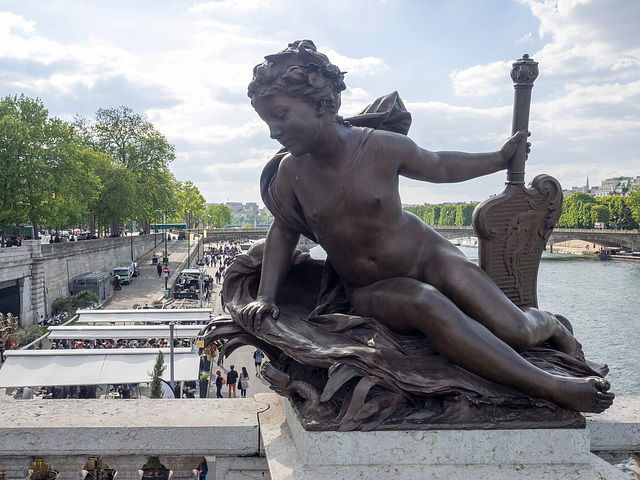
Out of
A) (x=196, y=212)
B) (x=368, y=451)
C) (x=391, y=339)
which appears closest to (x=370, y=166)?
(x=391, y=339)

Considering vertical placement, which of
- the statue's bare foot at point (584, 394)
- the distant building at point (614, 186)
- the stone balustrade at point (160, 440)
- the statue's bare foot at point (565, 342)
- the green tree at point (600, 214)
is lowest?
the stone balustrade at point (160, 440)

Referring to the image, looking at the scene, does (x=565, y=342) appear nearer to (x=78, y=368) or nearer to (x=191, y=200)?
(x=78, y=368)

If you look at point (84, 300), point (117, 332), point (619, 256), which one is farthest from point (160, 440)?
point (619, 256)

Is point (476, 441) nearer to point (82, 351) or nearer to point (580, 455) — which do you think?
point (580, 455)

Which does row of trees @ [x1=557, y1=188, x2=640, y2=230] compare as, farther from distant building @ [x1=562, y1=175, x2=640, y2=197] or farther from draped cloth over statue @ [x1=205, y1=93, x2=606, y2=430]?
draped cloth over statue @ [x1=205, y1=93, x2=606, y2=430]

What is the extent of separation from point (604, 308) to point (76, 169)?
30.0 meters

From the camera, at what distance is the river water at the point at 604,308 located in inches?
783

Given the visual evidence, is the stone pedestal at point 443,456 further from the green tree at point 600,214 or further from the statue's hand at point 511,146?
the green tree at point 600,214

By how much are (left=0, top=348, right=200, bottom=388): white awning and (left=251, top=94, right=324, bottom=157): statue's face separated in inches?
359

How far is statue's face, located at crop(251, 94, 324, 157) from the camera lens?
3.77 meters

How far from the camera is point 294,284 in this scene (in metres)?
4.82

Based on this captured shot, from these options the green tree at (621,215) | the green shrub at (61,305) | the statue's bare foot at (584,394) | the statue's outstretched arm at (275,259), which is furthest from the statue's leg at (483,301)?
the green tree at (621,215)

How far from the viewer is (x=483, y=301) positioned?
3842 millimetres

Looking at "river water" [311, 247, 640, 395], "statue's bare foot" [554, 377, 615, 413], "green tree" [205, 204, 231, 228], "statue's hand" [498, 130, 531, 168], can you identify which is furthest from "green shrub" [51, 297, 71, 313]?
"green tree" [205, 204, 231, 228]
